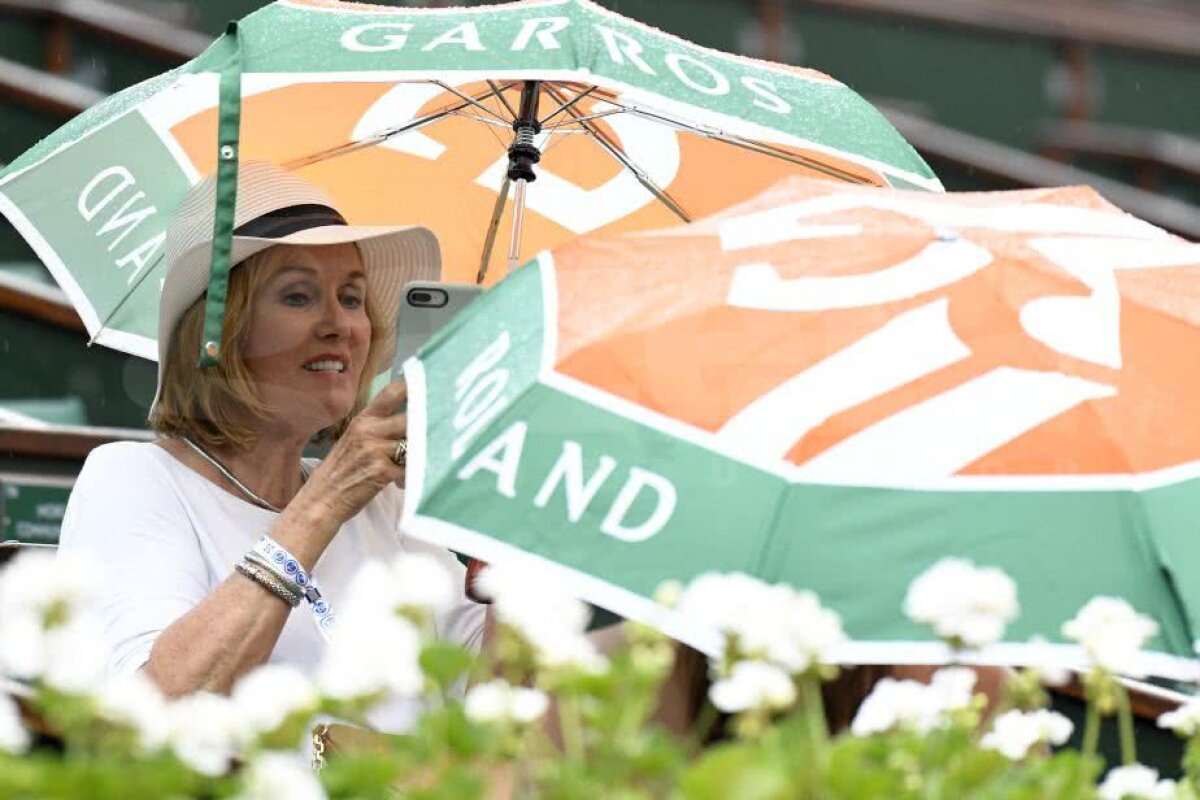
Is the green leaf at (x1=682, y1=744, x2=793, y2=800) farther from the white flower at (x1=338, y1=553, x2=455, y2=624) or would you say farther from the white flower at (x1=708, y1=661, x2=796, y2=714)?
the white flower at (x1=338, y1=553, x2=455, y2=624)

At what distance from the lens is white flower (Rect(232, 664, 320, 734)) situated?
988mm

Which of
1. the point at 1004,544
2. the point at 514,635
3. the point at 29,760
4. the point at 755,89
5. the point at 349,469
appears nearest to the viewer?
the point at 29,760

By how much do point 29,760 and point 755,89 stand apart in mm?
1623

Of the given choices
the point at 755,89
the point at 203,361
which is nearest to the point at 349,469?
the point at 203,361

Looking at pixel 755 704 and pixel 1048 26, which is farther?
pixel 1048 26

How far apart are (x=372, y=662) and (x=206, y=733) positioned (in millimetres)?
93

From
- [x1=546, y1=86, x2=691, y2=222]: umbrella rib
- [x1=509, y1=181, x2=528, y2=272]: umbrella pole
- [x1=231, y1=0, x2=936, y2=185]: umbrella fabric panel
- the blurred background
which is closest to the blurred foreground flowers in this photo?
[x1=231, y1=0, x2=936, y2=185]: umbrella fabric panel

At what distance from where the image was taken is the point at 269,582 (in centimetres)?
218

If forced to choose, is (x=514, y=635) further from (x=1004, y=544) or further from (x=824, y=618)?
(x=1004, y=544)

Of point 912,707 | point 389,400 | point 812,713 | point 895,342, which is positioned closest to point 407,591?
point 812,713

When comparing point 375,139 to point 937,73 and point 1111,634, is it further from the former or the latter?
point 937,73

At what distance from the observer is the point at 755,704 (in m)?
1.04

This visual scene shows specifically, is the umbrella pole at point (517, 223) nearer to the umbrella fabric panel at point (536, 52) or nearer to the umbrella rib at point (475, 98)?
the umbrella rib at point (475, 98)

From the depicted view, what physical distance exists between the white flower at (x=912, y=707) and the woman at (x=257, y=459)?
40.5 inches
